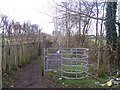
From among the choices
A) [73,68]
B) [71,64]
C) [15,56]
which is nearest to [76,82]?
[71,64]

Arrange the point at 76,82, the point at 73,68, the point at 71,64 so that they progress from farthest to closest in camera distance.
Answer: the point at 73,68 < the point at 71,64 < the point at 76,82

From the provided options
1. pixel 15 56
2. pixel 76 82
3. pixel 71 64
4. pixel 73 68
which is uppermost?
pixel 15 56

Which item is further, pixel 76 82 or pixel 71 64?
pixel 71 64

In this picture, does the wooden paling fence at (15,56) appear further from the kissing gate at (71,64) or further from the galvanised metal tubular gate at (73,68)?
the galvanised metal tubular gate at (73,68)

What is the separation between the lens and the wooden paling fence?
741 cm

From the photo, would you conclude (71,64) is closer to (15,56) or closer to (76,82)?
(76,82)

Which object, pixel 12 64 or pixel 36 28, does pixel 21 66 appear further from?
pixel 36 28

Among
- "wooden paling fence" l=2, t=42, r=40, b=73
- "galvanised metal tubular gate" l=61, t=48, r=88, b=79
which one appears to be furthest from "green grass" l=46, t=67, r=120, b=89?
"wooden paling fence" l=2, t=42, r=40, b=73

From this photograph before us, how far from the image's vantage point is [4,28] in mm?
7672

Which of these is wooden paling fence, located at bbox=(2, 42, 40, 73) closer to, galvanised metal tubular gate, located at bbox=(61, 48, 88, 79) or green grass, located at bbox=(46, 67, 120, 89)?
green grass, located at bbox=(46, 67, 120, 89)

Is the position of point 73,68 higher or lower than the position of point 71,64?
lower

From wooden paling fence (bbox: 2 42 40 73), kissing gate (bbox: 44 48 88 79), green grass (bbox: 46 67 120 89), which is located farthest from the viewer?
kissing gate (bbox: 44 48 88 79)

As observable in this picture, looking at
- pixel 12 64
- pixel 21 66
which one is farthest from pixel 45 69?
pixel 21 66

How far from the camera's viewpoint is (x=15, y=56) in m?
8.64
